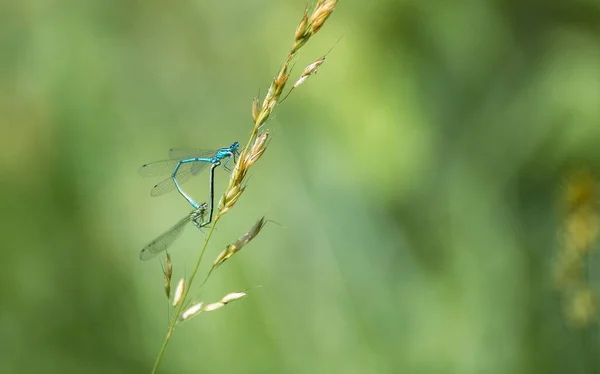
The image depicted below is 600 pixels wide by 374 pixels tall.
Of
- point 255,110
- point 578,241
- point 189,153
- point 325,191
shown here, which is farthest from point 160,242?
point 325,191

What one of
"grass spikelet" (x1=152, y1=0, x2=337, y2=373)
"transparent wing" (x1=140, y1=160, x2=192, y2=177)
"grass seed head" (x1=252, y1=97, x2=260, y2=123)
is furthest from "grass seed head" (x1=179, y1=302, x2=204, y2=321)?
"transparent wing" (x1=140, y1=160, x2=192, y2=177)

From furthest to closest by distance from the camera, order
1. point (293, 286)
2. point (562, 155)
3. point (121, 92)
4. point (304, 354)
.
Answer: point (121, 92)
point (562, 155)
point (293, 286)
point (304, 354)

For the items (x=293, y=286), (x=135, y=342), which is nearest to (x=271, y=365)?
(x=293, y=286)

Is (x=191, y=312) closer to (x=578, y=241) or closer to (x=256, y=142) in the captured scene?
(x=256, y=142)

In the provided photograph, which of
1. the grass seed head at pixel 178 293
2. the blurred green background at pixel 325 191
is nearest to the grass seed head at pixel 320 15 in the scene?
the grass seed head at pixel 178 293

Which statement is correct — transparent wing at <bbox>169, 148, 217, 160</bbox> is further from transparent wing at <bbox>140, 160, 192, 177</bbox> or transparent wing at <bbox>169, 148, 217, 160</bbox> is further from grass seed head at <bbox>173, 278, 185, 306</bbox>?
grass seed head at <bbox>173, 278, 185, 306</bbox>

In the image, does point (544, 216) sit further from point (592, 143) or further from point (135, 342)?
point (135, 342)
